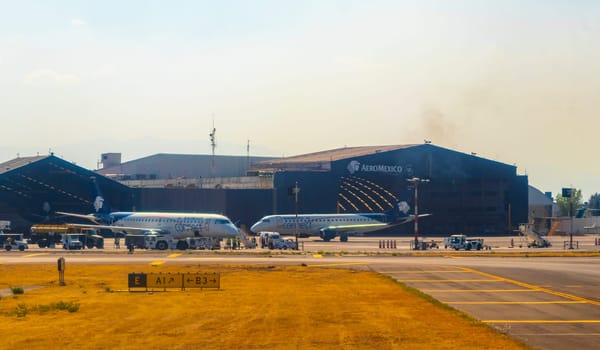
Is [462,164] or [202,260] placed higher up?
[462,164]

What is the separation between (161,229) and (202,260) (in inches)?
1071

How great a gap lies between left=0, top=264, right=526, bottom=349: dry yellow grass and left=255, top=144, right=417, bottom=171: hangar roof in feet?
340

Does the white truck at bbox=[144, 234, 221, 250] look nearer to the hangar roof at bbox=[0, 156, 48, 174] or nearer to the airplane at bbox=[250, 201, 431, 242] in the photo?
the airplane at bbox=[250, 201, 431, 242]

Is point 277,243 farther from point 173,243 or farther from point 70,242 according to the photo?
point 70,242

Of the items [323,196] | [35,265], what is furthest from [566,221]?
[35,265]

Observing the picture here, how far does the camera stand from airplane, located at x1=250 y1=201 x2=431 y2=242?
13012 centimetres

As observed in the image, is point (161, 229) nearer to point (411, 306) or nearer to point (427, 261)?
point (427, 261)

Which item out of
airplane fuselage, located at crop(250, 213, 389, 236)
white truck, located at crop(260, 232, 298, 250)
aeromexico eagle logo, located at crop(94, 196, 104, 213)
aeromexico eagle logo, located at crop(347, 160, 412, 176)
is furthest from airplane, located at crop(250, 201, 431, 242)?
aeromexico eagle logo, located at crop(94, 196, 104, 213)

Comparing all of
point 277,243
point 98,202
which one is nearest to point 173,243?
point 277,243

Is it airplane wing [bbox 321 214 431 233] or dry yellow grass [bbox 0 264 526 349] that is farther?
airplane wing [bbox 321 214 431 233]

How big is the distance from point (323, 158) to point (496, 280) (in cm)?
11515

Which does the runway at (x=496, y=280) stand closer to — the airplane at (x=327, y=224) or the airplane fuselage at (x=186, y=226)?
the airplane fuselage at (x=186, y=226)

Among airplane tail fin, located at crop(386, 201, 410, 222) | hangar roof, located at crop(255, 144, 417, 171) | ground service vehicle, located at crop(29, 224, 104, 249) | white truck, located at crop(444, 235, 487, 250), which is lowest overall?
white truck, located at crop(444, 235, 487, 250)

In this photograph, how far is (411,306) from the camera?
138 feet
